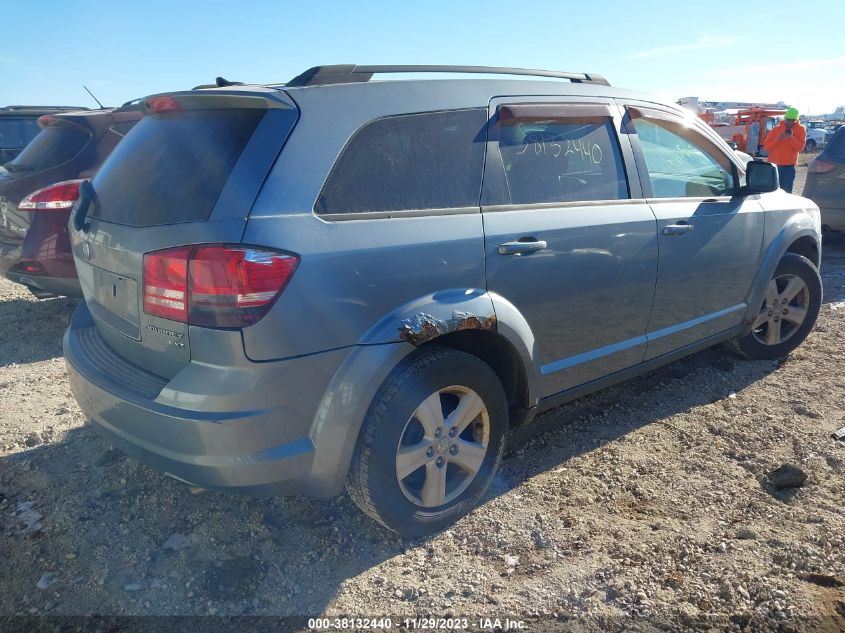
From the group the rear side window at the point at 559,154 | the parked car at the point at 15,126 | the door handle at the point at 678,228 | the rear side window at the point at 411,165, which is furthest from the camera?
the parked car at the point at 15,126

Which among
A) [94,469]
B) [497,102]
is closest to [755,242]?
[497,102]

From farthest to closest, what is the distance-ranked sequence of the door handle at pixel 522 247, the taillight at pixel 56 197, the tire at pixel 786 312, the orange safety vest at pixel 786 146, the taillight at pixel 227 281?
the orange safety vest at pixel 786 146 → the taillight at pixel 56 197 → the tire at pixel 786 312 → the door handle at pixel 522 247 → the taillight at pixel 227 281

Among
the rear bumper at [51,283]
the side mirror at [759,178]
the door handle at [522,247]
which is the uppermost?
the side mirror at [759,178]

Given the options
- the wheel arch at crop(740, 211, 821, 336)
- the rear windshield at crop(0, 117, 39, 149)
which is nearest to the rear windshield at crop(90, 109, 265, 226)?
the wheel arch at crop(740, 211, 821, 336)

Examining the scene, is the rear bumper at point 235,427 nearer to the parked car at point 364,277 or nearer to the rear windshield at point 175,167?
the parked car at point 364,277

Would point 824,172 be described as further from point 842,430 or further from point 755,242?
point 842,430

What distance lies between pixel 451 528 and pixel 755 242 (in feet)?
9.05

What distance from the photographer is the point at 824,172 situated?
793cm

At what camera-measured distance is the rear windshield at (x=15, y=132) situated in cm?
962

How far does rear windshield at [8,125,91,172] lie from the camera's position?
5359 mm

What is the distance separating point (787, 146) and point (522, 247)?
33.0 ft

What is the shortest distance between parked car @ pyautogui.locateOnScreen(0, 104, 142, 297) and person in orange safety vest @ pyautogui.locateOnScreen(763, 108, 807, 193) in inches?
394

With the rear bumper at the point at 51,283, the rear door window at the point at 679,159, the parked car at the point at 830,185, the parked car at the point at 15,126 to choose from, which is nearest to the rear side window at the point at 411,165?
the rear door window at the point at 679,159

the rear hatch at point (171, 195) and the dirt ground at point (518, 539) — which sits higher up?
the rear hatch at point (171, 195)
